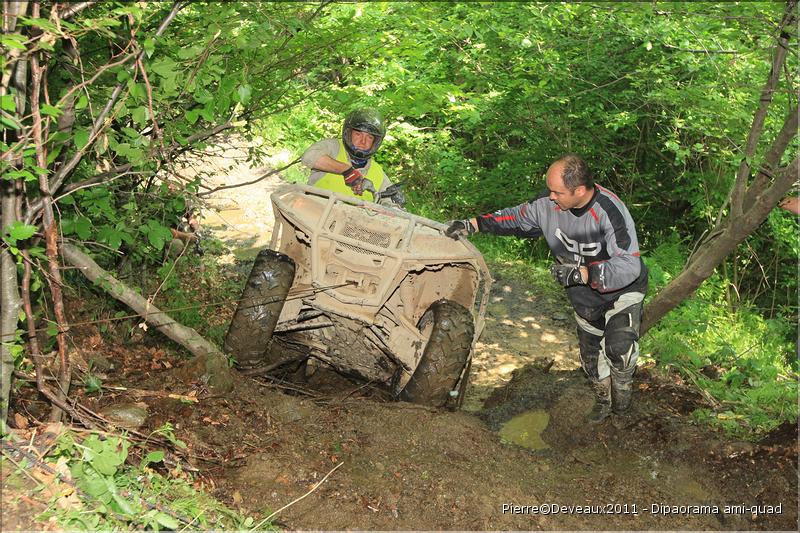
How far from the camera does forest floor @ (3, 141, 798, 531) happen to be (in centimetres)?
388

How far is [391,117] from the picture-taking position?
7.78m

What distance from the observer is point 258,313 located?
527cm

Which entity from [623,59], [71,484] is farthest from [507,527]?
[623,59]

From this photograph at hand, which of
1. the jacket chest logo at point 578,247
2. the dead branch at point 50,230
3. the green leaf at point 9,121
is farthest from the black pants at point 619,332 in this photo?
the green leaf at point 9,121

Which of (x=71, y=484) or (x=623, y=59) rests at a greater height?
(x=623, y=59)

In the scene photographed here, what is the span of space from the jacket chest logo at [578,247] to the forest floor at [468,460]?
4.27 feet


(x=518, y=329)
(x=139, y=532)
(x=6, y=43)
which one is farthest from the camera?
(x=518, y=329)

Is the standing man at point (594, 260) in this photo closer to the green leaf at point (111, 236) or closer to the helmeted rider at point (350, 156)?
the helmeted rider at point (350, 156)

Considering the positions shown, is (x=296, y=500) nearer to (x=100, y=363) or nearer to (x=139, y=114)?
(x=100, y=363)

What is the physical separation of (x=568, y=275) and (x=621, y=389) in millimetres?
1095

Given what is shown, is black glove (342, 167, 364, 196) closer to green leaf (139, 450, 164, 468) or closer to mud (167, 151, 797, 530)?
mud (167, 151, 797, 530)

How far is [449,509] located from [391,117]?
481cm

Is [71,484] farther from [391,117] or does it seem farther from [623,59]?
[623,59]

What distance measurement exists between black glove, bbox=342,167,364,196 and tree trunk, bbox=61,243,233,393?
6.22 ft
